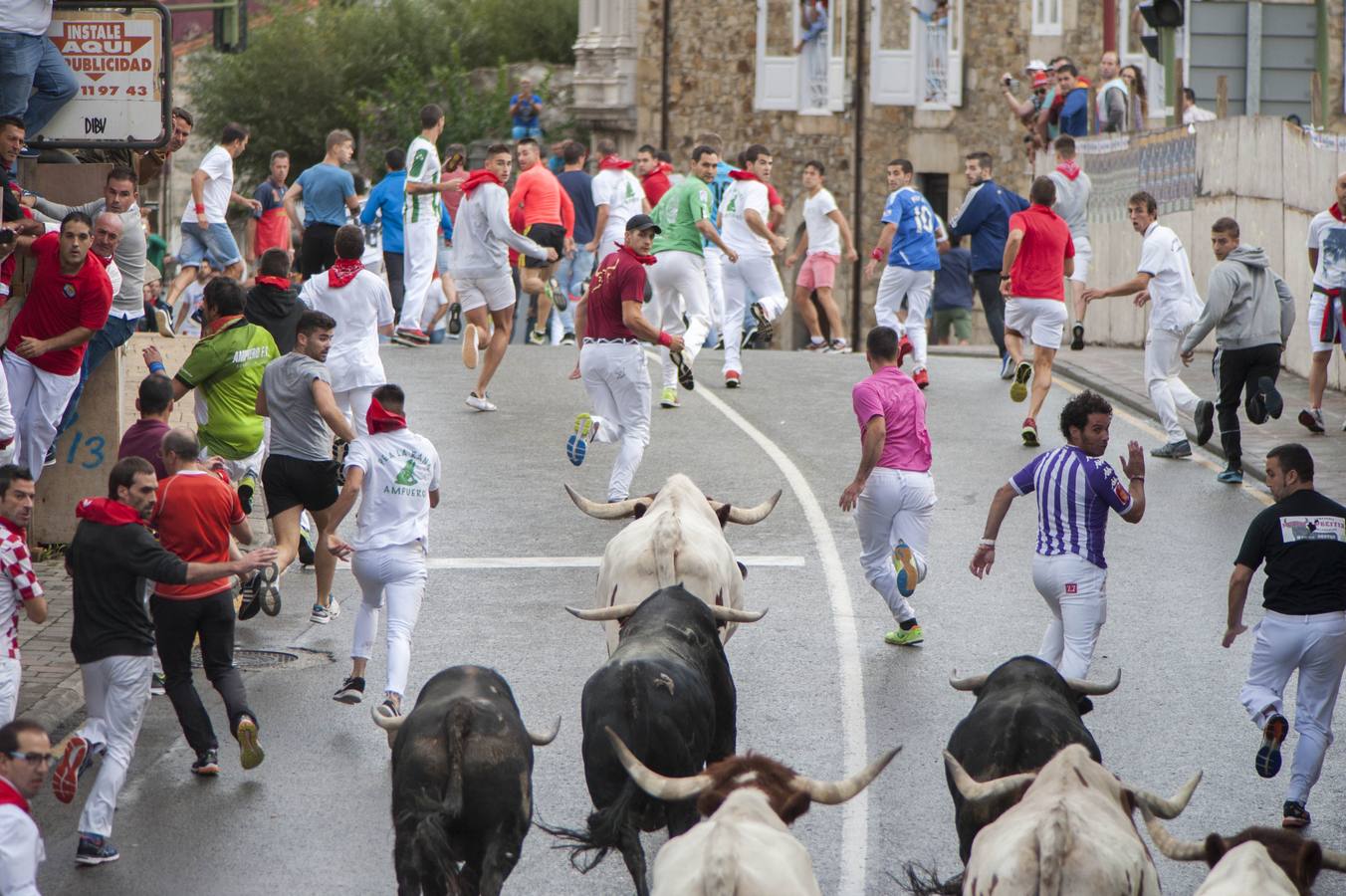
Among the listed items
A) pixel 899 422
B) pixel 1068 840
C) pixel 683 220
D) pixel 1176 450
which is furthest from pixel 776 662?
pixel 683 220

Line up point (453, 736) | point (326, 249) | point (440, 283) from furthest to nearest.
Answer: point (440, 283) < point (326, 249) < point (453, 736)

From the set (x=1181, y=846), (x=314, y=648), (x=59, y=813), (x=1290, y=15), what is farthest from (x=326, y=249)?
(x=1290, y=15)

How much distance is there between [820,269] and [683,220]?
4.51 metres

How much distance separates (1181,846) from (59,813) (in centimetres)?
547

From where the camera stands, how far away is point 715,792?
656 centimetres

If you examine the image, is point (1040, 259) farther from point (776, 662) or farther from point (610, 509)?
point (610, 509)

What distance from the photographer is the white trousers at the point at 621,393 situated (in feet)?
46.7

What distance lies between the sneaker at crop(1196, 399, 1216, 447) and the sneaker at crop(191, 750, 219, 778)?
30.8 feet

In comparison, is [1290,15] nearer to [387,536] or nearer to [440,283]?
[440,283]

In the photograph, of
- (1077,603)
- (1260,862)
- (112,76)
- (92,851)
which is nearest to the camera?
(1260,862)

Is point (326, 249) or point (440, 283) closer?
A: point (326, 249)

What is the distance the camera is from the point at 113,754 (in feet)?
28.5

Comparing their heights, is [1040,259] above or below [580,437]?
above

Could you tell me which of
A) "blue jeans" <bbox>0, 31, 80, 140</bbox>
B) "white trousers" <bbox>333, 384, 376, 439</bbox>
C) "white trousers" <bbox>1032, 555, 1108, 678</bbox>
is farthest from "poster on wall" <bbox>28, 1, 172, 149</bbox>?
"white trousers" <bbox>1032, 555, 1108, 678</bbox>
